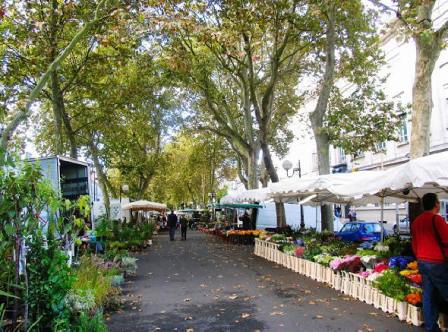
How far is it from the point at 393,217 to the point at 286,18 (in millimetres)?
19925

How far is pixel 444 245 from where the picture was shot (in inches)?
221

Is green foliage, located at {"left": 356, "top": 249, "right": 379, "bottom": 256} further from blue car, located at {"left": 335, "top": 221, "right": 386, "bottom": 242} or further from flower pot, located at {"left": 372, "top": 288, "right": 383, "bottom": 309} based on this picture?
blue car, located at {"left": 335, "top": 221, "right": 386, "bottom": 242}

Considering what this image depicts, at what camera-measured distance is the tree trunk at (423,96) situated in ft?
33.1

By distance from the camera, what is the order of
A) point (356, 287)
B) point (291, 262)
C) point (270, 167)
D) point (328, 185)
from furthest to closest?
point (270, 167) < point (291, 262) < point (328, 185) < point (356, 287)

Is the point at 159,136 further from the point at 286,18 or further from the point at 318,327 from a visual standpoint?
the point at 318,327

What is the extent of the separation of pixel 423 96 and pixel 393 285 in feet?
16.7

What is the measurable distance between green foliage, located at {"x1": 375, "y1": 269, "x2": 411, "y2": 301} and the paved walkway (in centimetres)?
38

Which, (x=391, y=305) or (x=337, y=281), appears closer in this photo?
(x=391, y=305)

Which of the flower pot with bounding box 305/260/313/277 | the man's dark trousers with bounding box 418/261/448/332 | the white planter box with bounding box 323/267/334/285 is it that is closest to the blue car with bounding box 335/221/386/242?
the flower pot with bounding box 305/260/313/277

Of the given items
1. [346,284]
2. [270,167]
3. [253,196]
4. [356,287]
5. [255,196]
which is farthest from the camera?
[270,167]

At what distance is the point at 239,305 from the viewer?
8.27m

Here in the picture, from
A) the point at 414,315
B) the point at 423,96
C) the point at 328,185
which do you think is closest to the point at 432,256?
the point at 414,315

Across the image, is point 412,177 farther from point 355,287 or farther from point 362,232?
point 362,232

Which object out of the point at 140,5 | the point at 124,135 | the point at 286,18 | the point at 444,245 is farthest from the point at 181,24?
the point at 124,135
